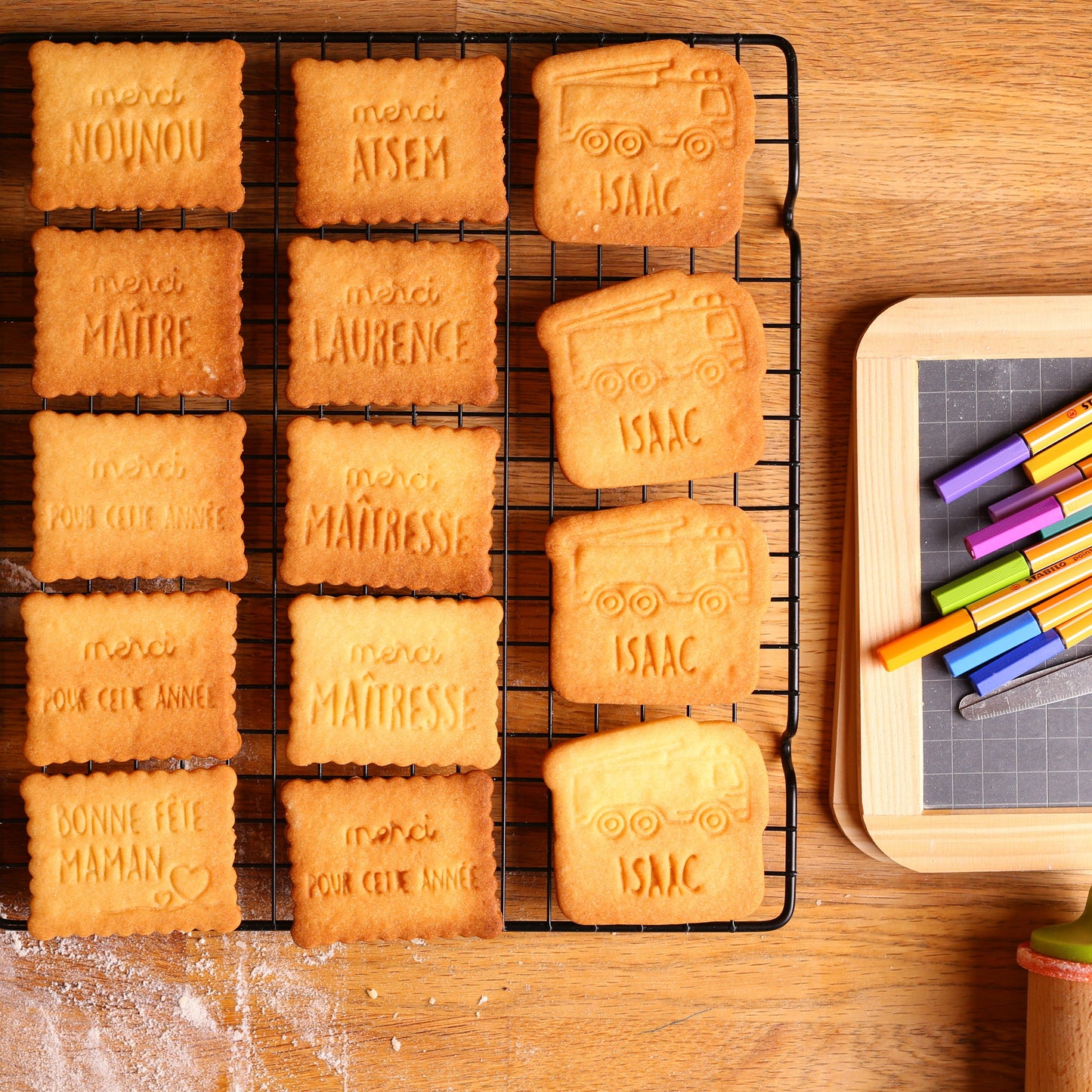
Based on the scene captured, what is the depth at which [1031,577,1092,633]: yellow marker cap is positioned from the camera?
134 cm

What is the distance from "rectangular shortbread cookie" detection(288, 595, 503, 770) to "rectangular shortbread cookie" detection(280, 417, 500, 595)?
4 centimetres

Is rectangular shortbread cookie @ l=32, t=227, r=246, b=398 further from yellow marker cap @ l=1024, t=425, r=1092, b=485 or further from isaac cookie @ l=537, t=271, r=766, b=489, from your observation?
yellow marker cap @ l=1024, t=425, r=1092, b=485

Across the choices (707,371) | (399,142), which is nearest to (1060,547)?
(707,371)

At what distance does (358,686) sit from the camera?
4.31ft

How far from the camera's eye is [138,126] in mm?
1317

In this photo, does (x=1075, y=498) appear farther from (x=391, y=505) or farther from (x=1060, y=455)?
(x=391, y=505)

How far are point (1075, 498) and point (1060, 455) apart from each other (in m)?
0.06

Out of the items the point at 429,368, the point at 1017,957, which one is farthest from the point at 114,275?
the point at 1017,957

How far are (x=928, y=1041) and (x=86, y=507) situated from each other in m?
1.41

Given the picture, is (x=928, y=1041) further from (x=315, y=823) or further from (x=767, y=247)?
(x=767, y=247)

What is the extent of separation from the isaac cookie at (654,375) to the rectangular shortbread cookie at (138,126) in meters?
0.51

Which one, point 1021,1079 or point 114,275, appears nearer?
point 114,275

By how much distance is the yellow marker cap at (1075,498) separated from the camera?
1334mm

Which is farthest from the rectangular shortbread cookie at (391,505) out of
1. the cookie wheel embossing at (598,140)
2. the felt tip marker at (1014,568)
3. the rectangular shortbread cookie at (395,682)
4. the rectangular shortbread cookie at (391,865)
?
the felt tip marker at (1014,568)
